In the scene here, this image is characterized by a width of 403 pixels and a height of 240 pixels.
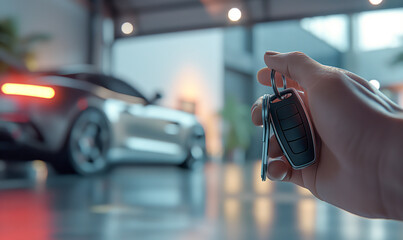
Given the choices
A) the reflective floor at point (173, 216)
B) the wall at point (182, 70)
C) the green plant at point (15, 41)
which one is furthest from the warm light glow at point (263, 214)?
the wall at point (182, 70)

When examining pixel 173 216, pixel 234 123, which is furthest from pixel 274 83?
pixel 234 123

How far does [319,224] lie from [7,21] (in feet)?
26.3

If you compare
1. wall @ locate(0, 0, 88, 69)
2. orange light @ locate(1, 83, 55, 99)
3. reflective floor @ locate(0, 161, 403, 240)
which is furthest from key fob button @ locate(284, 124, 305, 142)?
wall @ locate(0, 0, 88, 69)

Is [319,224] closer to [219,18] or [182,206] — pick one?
[182,206]

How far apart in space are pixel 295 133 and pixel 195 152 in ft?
17.9

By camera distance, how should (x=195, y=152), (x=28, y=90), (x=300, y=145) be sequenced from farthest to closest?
(x=195, y=152) < (x=28, y=90) < (x=300, y=145)

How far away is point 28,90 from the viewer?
3674 millimetres

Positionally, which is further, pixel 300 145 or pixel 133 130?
pixel 133 130

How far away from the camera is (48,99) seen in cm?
378

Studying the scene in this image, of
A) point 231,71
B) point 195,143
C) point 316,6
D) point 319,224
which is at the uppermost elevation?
point 231,71

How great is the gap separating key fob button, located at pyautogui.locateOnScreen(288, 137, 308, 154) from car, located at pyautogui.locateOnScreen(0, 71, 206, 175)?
3.25m

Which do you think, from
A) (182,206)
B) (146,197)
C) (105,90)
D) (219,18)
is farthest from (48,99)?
(219,18)

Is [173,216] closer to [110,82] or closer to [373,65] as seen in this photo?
[373,65]

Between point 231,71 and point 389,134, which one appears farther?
point 231,71
